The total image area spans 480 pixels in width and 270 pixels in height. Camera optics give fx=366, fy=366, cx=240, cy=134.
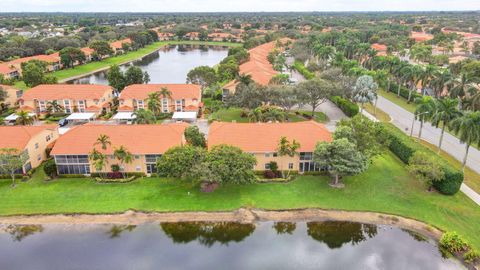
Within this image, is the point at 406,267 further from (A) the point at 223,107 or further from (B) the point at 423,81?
(B) the point at 423,81

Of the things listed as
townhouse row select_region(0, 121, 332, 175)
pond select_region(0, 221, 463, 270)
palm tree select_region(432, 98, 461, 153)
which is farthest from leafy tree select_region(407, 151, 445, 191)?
townhouse row select_region(0, 121, 332, 175)

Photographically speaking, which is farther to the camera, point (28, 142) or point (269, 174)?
point (28, 142)

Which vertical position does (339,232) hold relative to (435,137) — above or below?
below

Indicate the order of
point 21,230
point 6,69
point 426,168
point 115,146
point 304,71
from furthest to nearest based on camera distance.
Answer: point 304,71 → point 6,69 → point 115,146 → point 426,168 → point 21,230

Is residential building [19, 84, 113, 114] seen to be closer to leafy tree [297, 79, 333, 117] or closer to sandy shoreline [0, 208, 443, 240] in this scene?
sandy shoreline [0, 208, 443, 240]

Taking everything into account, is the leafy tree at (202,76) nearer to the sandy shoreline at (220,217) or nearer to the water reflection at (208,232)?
the sandy shoreline at (220,217)

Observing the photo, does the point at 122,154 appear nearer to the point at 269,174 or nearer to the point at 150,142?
the point at 150,142

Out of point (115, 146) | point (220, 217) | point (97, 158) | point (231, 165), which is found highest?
point (115, 146)

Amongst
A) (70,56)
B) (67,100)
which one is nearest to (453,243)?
(67,100)
